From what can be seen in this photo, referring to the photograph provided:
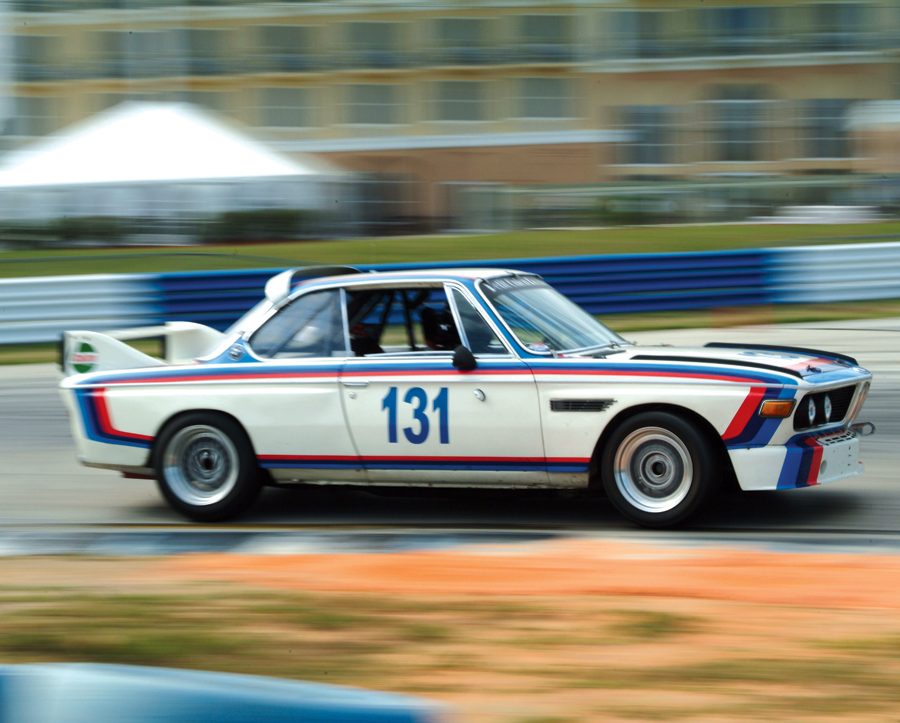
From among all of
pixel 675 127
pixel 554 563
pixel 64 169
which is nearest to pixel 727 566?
pixel 554 563

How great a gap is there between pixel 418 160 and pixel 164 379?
33.5 metres

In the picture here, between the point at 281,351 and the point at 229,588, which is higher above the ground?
the point at 281,351

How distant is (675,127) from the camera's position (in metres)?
38.7

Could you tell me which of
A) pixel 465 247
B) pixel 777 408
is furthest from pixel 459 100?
pixel 777 408

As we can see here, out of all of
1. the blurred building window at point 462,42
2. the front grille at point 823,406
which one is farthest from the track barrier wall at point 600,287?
Result: the blurred building window at point 462,42

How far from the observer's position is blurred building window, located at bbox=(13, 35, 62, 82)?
4309 cm

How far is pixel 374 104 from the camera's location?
41.2 metres

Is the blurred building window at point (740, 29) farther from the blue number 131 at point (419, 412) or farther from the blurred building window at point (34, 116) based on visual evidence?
the blue number 131 at point (419, 412)

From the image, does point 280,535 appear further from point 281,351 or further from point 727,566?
point 727,566

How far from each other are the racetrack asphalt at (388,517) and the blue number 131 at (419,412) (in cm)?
51

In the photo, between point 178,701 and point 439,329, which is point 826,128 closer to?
point 439,329

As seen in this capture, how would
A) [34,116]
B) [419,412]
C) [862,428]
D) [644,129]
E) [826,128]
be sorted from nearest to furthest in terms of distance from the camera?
1. [419,412]
2. [862,428]
3. [826,128]
4. [644,129]
5. [34,116]

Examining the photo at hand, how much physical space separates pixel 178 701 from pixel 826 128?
1502 inches

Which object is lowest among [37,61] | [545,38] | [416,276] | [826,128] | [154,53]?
[416,276]
